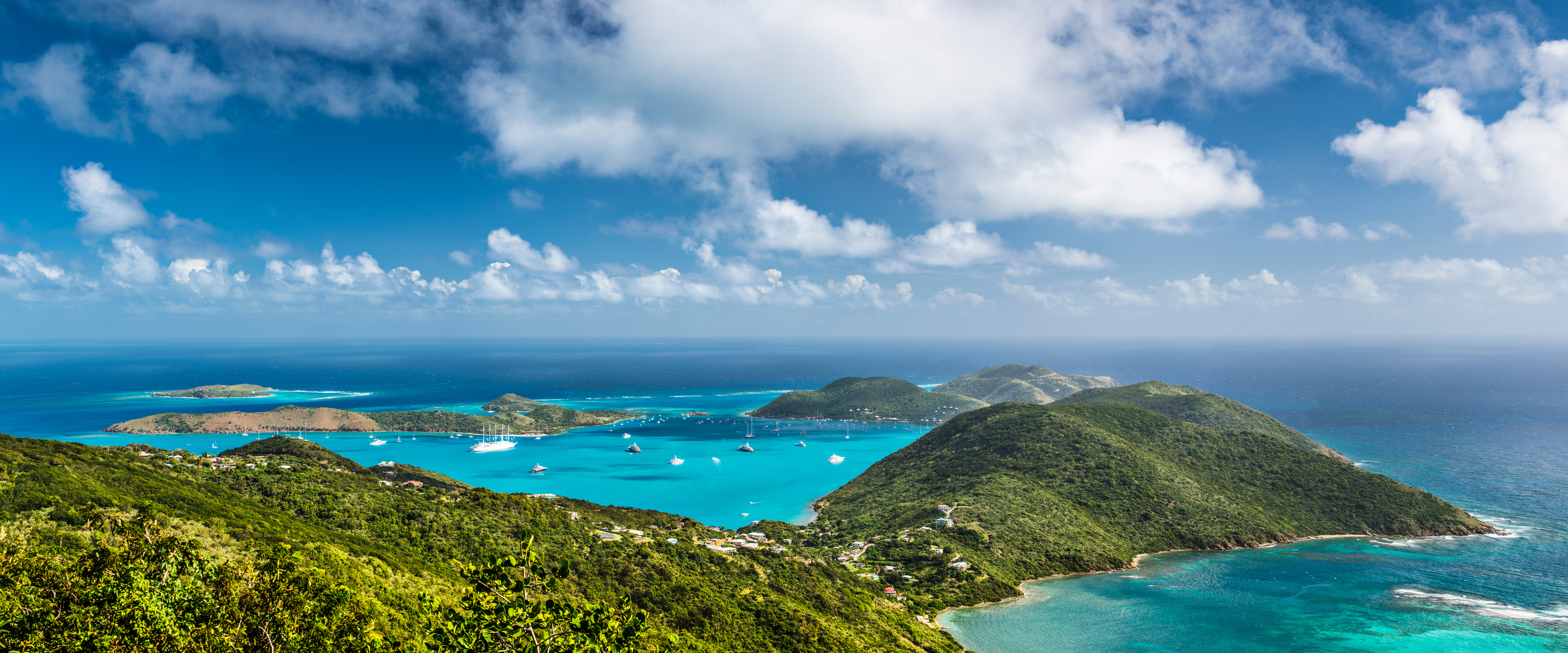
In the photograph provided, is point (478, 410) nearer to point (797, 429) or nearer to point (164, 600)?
point (797, 429)

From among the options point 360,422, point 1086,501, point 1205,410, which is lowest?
point 1086,501

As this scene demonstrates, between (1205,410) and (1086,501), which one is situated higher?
(1205,410)

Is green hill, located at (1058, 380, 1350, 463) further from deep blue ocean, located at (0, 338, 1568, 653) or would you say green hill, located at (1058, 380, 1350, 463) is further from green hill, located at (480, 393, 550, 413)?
green hill, located at (480, 393, 550, 413)

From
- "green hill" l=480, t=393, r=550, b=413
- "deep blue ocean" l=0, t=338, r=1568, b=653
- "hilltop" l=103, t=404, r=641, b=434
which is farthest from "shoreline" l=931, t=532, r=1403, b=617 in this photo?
"green hill" l=480, t=393, r=550, b=413

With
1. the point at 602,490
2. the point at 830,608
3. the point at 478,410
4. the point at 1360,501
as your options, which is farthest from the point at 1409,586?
the point at 478,410

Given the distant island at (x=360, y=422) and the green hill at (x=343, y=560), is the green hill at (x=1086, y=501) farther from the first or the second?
the distant island at (x=360, y=422)

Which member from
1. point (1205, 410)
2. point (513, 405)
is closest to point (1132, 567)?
point (1205, 410)

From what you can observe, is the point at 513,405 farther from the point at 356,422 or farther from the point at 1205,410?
the point at 1205,410
